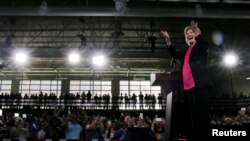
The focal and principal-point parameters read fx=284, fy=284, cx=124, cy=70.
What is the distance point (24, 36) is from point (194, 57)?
1505 centimetres

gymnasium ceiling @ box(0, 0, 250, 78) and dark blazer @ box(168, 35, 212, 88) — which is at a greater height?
gymnasium ceiling @ box(0, 0, 250, 78)

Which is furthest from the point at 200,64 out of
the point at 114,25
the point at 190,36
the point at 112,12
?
the point at 114,25

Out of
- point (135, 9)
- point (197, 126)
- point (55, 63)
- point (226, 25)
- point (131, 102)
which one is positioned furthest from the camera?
point (55, 63)

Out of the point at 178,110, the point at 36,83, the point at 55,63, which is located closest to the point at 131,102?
the point at 55,63

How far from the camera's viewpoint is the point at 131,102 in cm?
1902

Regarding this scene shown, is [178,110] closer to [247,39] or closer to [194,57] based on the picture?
[194,57]

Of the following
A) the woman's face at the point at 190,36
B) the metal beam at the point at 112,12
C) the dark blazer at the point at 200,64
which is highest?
A: the metal beam at the point at 112,12

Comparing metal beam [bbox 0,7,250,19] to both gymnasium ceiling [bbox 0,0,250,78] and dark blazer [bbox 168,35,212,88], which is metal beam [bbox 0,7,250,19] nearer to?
gymnasium ceiling [bbox 0,0,250,78]

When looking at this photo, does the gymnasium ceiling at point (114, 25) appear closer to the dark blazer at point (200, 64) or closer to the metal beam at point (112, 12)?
the metal beam at point (112, 12)

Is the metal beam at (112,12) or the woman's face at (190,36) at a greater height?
the metal beam at (112,12)

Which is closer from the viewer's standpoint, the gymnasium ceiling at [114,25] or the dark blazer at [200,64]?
the dark blazer at [200,64]

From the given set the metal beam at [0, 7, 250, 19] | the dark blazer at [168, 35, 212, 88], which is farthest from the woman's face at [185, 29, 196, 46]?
the metal beam at [0, 7, 250, 19]

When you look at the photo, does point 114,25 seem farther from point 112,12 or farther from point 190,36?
point 190,36

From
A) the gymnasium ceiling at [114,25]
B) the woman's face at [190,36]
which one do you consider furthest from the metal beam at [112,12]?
the woman's face at [190,36]
